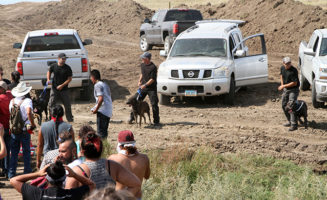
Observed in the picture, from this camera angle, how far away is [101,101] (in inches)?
393

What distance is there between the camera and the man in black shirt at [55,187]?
14.9ft

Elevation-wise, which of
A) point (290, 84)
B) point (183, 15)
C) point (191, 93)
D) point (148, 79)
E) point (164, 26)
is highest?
point (183, 15)

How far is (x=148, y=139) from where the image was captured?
469 inches

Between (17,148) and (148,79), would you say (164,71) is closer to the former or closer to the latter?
(148,79)

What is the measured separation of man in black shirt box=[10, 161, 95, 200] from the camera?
4555 millimetres

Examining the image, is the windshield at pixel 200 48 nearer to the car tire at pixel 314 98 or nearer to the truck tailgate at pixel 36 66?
the car tire at pixel 314 98

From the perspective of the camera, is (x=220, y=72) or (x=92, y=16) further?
(x=92, y=16)

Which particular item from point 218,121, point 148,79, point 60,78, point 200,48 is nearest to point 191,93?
point 218,121

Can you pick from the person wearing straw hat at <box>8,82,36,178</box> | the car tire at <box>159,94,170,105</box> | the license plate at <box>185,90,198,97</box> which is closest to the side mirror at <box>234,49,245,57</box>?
the license plate at <box>185,90,198,97</box>

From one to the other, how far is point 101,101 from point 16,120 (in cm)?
179

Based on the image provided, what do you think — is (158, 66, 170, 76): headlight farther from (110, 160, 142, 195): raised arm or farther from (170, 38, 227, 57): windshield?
(110, 160, 142, 195): raised arm

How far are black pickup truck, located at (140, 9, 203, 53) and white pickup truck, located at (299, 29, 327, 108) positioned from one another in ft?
27.2

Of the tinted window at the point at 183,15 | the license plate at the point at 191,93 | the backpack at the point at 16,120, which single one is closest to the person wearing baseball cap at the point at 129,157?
the backpack at the point at 16,120

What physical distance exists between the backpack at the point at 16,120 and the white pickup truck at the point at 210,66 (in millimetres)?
6969
